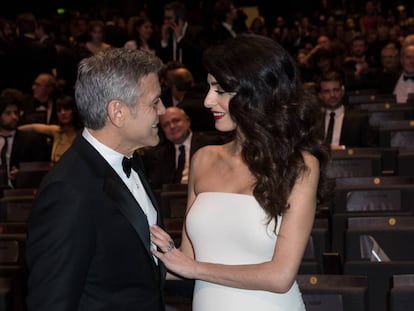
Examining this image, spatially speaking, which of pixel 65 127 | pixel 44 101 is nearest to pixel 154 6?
pixel 44 101

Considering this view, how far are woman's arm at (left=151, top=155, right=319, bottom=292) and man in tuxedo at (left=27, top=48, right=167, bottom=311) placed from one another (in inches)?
3.2

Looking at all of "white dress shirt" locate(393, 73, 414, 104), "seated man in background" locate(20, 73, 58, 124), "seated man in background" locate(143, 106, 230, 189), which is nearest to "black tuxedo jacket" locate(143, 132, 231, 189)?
"seated man in background" locate(143, 106, 230, 189)

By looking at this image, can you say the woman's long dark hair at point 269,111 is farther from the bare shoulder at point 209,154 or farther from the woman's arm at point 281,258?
the bare shoulder at point 209,154

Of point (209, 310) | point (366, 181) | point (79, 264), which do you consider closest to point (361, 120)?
point (366, 181)

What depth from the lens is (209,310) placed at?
2947 millimetres

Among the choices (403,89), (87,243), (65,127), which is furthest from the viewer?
(403,89)

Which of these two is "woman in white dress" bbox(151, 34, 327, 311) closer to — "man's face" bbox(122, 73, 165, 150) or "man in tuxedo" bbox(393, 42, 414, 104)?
"man's face" bbox(122, 73, 165, 150)

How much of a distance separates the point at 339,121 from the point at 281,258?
6.06m

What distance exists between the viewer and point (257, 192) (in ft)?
9.25

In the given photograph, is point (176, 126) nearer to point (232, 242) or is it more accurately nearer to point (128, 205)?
point (232, 242)

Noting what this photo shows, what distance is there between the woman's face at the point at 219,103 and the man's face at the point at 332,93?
230 inches

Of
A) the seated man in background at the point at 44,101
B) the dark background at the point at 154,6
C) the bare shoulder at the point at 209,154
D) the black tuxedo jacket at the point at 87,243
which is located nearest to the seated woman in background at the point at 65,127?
the seated man in background at the point at 44,101

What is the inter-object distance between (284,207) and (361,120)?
5735 mm

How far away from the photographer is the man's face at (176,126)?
763cm
